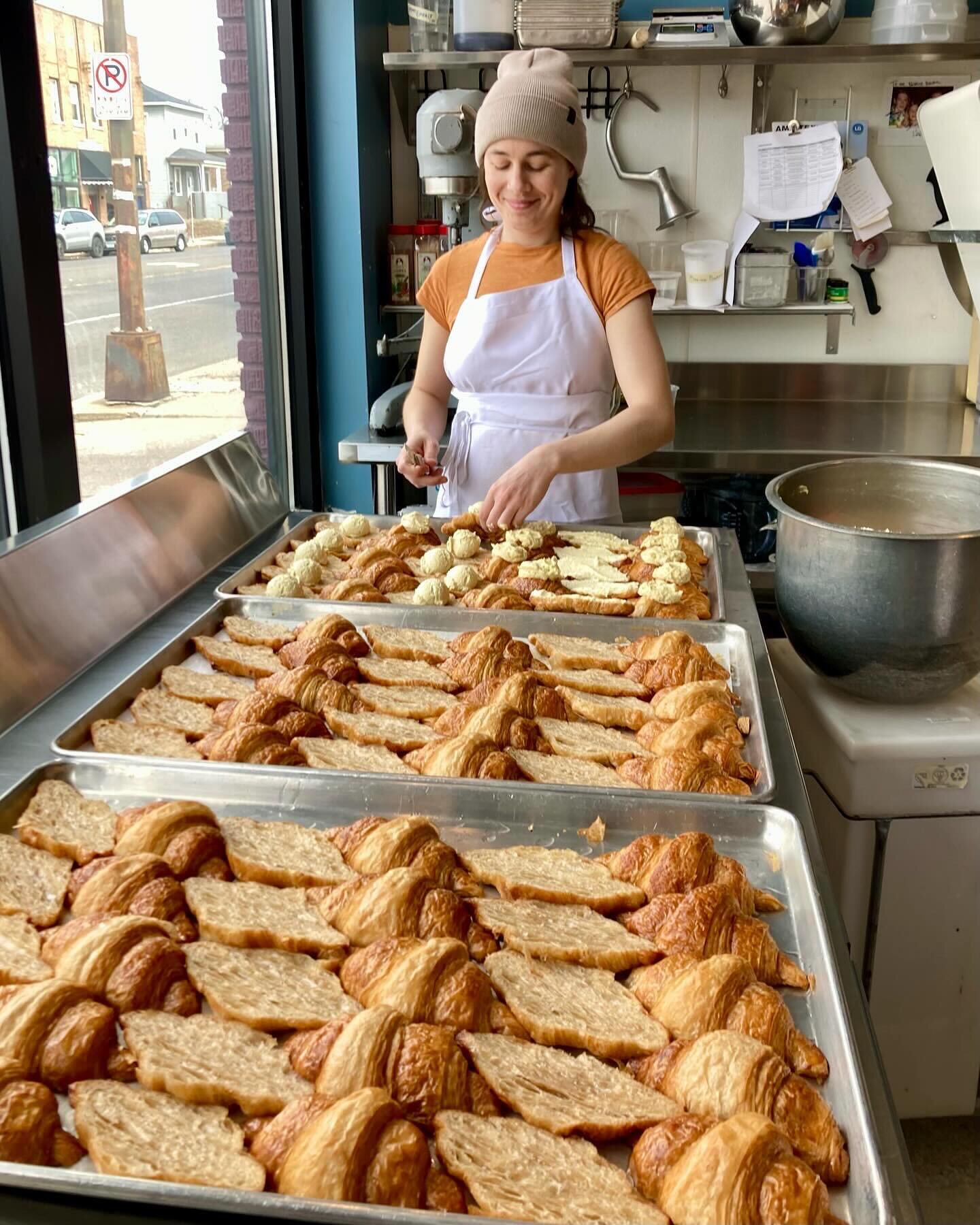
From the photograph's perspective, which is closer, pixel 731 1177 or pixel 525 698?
pixel 731 1177

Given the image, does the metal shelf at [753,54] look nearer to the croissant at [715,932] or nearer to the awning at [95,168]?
the awning at [95,168]

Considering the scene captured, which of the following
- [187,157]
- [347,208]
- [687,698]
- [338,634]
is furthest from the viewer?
[347,208]

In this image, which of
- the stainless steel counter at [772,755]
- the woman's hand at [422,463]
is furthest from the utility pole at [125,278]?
the woman's hand at [422,463]

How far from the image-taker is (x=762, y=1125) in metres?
0.77

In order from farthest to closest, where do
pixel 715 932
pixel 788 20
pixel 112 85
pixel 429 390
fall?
pixel 788 20
pixel 429 390
pixel 112 85
pixel 715 932

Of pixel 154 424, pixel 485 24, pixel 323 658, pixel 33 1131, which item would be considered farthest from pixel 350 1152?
pixel 485 24

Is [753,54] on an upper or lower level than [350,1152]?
upper

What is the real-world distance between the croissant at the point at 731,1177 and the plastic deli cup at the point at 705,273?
3.52 m

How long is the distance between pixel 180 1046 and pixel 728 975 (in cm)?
46

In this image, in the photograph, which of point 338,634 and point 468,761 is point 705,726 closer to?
point 468,761

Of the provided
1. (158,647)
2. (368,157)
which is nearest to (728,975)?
(158,647)

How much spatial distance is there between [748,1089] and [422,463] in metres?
1.71

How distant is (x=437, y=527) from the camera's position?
7.49 ft

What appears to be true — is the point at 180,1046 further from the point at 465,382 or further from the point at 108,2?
the point at 108,2
